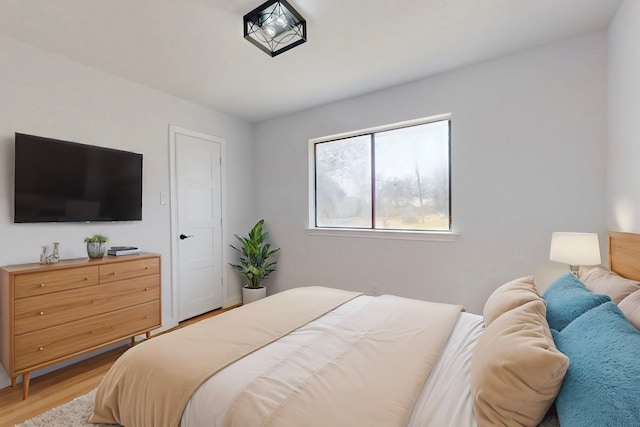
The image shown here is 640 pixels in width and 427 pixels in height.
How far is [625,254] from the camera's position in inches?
65.0

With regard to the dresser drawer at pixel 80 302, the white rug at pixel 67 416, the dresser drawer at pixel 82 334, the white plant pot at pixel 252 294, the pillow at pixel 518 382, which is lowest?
the white rug at pixel 67 416

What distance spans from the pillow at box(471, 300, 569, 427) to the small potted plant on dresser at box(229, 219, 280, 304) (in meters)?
3.12

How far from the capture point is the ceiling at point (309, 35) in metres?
1.88

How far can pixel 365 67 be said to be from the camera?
264 centimetres

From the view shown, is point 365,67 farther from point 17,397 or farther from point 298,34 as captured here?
point 17,397

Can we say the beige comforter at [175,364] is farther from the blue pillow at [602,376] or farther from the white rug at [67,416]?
the blue pillow at [602,376]

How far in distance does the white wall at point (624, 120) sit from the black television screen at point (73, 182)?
3.82 meters

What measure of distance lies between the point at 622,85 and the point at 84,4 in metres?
3.47

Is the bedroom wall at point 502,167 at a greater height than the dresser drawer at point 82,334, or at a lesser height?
greater

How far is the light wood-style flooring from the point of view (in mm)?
1820

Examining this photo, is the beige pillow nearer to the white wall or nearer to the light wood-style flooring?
the white wall

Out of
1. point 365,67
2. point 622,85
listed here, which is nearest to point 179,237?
point 365,67

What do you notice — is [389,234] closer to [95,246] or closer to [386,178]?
[386,178]

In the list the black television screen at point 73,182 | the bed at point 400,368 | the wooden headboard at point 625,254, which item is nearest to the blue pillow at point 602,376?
the bed at point 400,368
